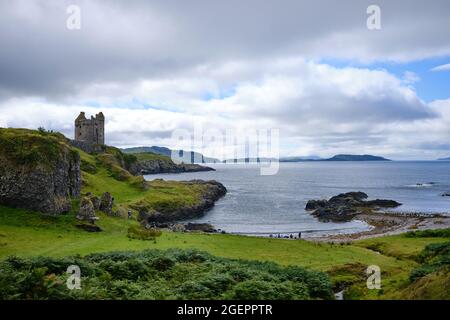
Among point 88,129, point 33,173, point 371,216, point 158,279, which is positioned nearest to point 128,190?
point 33,173

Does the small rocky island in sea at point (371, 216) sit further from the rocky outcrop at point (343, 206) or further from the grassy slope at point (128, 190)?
the grassy slope at point (128, 190)

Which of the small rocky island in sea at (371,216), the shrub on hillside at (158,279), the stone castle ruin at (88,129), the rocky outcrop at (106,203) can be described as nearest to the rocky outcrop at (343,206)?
the small rocky island in sea at (371,216)

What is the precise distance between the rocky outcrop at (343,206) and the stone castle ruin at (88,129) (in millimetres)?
83559

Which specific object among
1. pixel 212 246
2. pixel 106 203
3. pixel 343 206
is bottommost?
pixel 343 206

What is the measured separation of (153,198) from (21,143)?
5880cm

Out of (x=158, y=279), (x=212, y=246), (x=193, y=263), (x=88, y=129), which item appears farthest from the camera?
(x=88, y=129)

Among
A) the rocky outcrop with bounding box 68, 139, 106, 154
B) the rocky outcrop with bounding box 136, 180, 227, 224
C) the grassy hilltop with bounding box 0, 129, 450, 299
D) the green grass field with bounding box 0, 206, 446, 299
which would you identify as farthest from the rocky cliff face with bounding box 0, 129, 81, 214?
the rocky outcrop with bounding box 68, 139, 106, 154

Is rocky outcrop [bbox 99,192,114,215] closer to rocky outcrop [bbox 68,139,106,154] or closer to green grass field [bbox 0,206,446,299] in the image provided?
green grass field [bbox 0,206,446,299]

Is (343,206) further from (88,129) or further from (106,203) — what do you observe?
(88,129)

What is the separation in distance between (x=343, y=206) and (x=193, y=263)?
344 feet

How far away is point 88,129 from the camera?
15088 centimetres
